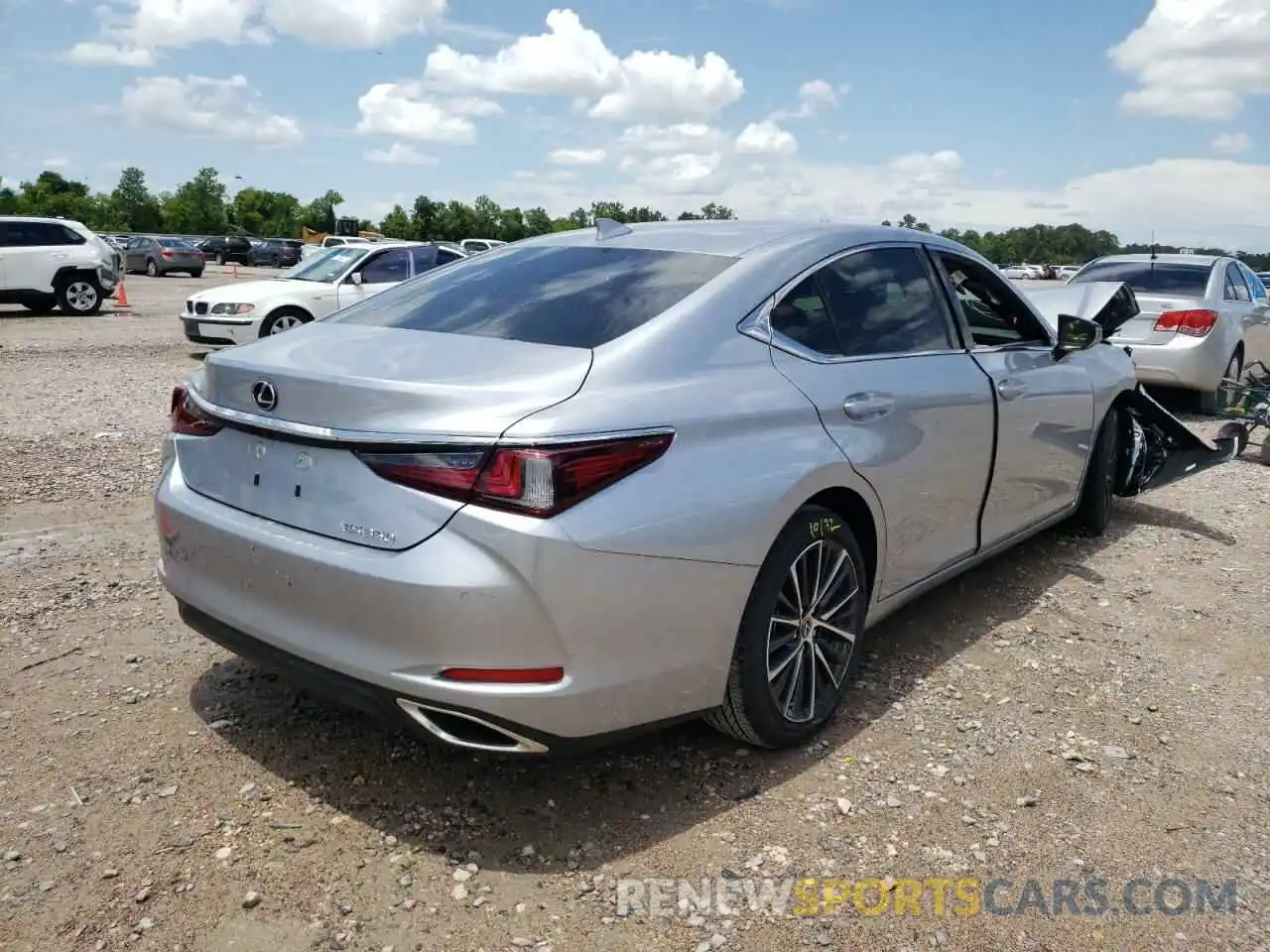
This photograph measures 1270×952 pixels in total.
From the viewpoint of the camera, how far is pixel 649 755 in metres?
3.28

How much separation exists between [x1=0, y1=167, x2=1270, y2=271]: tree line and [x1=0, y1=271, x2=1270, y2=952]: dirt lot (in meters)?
91.4

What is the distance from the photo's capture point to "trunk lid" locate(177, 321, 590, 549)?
252 cm

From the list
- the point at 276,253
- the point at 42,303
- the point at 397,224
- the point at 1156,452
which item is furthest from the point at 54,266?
the point at 397,224

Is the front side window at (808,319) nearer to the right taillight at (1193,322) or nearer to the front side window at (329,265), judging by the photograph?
the right taillight at (1193,322)

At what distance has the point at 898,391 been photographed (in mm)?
3578

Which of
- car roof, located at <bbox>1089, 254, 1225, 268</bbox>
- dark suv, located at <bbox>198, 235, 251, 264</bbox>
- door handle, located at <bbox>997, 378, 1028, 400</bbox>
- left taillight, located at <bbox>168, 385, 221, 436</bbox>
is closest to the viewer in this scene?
left taillight, located at <bbox>168, 385, 221, 436</bbox>

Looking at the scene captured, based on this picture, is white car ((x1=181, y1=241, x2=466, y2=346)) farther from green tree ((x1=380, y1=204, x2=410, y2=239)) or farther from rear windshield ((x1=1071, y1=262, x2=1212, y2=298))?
green tree ((x1=380, y1=204, x2=410, y2=239))

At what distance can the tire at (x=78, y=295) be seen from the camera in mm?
18594

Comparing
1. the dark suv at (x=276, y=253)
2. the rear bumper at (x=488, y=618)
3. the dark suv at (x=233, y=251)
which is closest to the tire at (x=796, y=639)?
the rear bumper at (x=488, y=618)

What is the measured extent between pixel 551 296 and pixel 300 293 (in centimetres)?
1038

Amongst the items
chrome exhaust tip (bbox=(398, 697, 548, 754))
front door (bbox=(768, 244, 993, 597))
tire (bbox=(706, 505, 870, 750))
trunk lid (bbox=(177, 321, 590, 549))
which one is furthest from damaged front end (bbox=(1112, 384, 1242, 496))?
chrome exhaust tip (bbox=(398, 697, 548, 754))

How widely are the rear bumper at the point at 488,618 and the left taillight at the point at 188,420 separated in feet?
0.81

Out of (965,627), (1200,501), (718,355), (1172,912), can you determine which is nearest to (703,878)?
(1172,912)

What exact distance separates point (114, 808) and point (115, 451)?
473 cm
